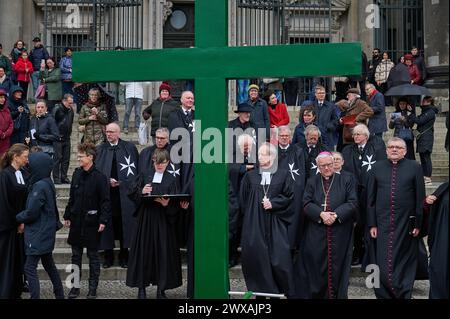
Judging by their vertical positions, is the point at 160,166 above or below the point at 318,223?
above

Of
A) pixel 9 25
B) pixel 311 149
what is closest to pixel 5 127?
pixel 311 149

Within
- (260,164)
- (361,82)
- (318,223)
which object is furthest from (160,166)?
(361,82)

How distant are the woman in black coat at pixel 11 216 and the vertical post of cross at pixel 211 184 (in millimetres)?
3568

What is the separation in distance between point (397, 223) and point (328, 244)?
2.49 ft

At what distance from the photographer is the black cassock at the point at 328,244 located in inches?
301

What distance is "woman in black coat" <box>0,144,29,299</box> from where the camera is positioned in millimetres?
7836

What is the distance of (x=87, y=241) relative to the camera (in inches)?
327

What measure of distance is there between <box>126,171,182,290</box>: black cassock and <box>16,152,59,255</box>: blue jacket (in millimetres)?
880

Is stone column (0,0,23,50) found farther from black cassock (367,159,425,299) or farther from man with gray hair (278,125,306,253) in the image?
black cassock (367,159,425,299)

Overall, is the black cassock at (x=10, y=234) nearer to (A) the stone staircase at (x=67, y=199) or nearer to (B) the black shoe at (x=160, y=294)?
(A) the stone staircase at (x=67, y=199)

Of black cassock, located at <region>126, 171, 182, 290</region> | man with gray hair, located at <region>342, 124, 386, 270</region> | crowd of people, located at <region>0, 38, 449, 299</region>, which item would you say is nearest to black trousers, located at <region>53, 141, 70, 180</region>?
crowd of people, located at <region>0, 38, 449, 299</region>

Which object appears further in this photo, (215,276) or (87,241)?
(87,241)
